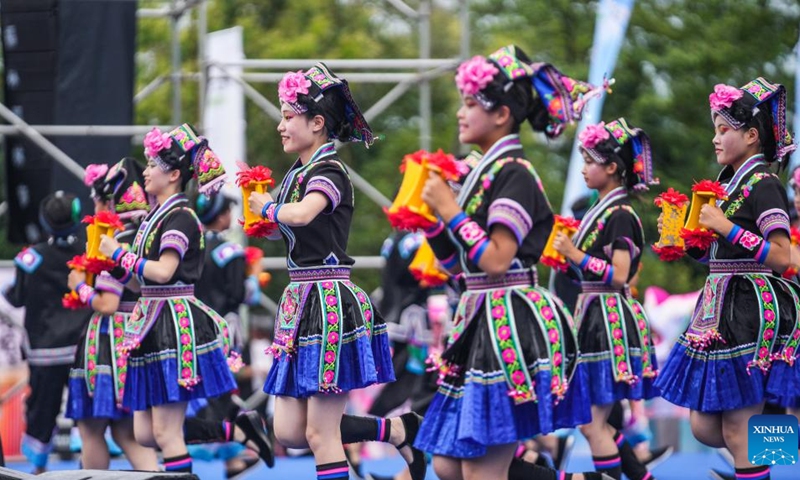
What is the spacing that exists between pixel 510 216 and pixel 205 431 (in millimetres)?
3565

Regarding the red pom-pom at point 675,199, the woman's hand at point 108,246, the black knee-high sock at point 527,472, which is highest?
the red pom-pom at point 675,199

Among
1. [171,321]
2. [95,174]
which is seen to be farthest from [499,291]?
[95,174]

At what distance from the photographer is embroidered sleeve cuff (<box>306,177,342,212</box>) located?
5.52 m

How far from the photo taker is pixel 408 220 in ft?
14.8

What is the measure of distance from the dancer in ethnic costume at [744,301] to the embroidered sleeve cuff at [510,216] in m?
1.33

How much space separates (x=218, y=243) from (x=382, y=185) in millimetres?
16167

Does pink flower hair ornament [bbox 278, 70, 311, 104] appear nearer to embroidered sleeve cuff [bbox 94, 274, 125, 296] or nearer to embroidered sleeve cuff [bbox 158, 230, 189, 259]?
embroidered sleeve cuff [bbox 158, 230, 189, 259]

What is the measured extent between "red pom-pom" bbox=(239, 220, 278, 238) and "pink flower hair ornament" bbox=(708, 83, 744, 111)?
6.54ft

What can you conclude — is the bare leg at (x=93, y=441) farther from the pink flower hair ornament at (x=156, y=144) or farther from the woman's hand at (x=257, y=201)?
the woman's hand at (x=257, y=201)

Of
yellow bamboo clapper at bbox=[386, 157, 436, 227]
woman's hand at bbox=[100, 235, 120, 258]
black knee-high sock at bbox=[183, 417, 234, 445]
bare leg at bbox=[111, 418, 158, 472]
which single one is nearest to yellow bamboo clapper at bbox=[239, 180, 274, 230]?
woman's hand at bbox=[100, 235, 120, 258]

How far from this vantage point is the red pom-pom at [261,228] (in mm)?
5566

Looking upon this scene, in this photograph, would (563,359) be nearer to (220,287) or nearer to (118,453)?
(220,287)

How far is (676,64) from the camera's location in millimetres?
20547

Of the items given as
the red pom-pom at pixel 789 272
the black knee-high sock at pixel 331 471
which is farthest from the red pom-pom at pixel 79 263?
the red pom-pom at pixel 789 272
